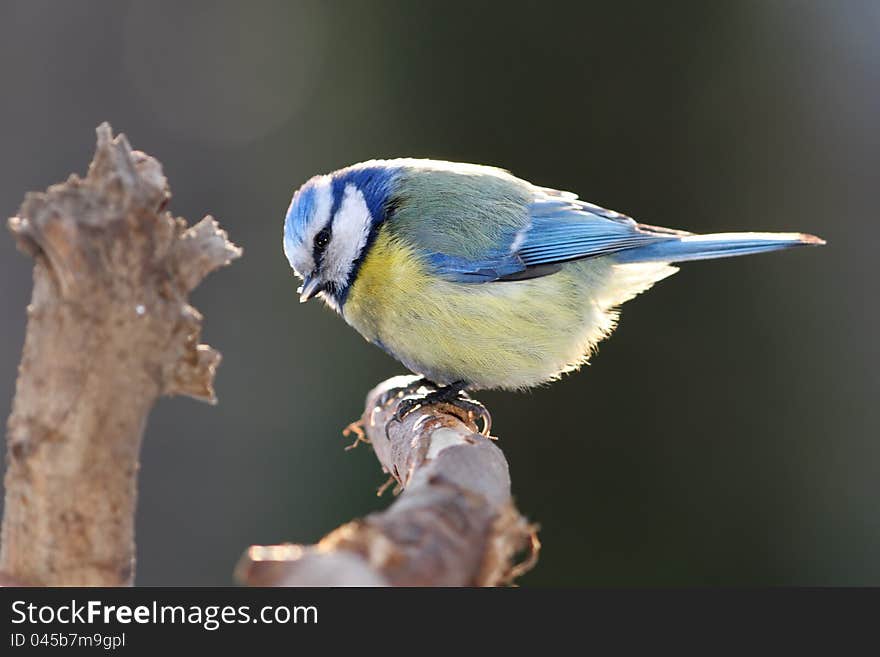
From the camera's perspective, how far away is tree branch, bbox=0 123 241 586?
93 centimetres

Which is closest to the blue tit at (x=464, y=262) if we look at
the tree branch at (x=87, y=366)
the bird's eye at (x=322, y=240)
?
the bird's eye at (x=322, y=240)

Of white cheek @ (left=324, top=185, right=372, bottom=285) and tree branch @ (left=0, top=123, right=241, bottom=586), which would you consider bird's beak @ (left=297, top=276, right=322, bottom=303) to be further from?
tree branch @ (left=0, top=123, right=241, bottom=586)

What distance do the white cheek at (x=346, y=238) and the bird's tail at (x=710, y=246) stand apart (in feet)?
1.96

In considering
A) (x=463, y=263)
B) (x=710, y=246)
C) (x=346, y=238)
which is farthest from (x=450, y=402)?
(x=710, y=246)

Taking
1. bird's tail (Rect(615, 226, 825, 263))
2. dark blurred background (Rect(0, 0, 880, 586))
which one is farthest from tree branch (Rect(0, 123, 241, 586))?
dark blurred background (Rect(0, 0, 880, 586))

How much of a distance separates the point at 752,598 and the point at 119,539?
0.66m

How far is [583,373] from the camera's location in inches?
125

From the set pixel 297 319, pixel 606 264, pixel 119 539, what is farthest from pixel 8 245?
pixel 119 539

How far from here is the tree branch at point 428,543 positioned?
2.44 feet

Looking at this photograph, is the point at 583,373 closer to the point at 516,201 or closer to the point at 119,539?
the point at 516,201

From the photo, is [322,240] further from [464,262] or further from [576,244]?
[576,244]

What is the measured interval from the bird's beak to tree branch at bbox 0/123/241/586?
99 cm

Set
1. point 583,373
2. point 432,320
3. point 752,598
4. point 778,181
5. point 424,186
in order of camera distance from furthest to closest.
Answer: point 778,181 → point 583,373 → point 424,186 → point 432,320 → point 752,598

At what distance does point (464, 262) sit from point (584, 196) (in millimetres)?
1292
